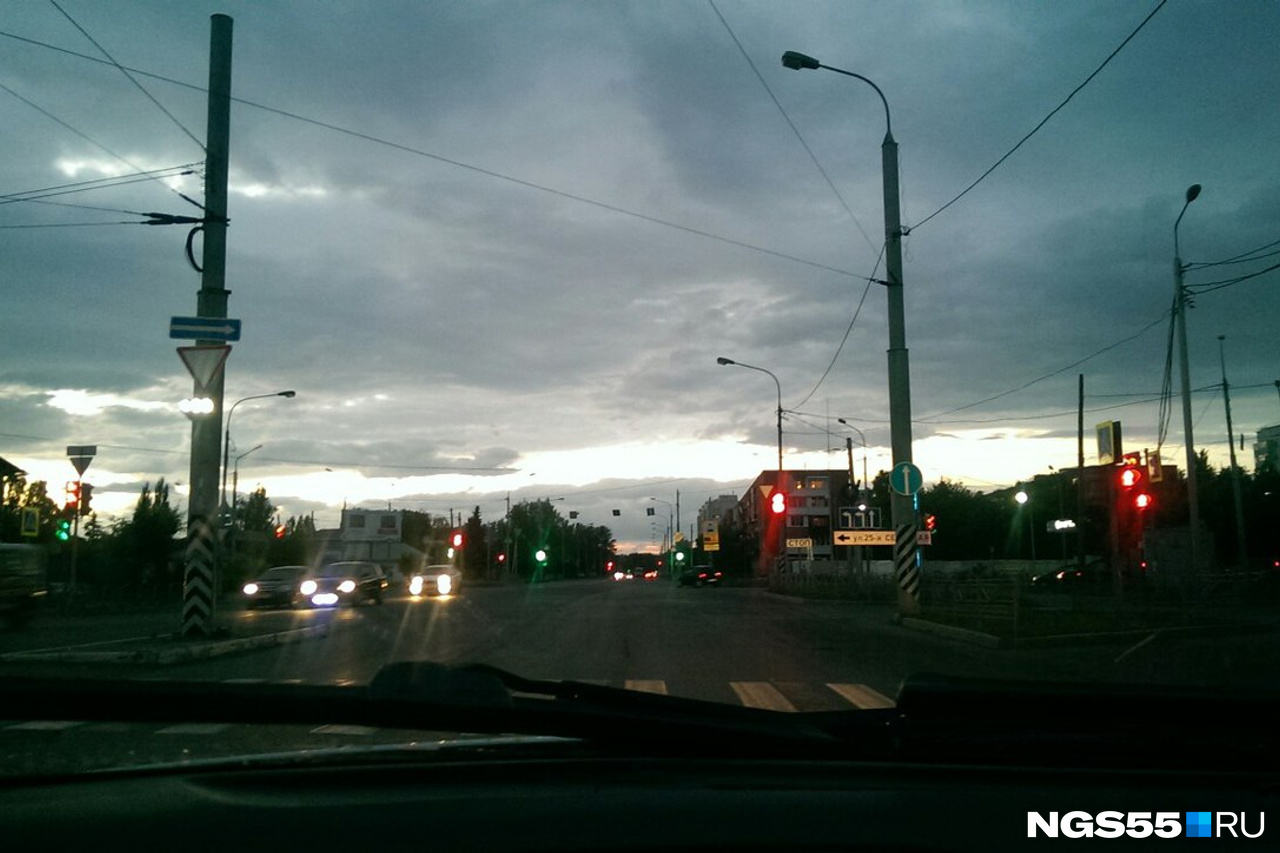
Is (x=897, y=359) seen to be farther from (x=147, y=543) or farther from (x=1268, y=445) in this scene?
(x=1268, y=445)

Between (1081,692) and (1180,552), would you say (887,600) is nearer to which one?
(1180,552)

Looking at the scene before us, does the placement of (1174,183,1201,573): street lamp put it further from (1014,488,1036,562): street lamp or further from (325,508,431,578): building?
(325,508,431,578): building

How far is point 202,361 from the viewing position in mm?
14500

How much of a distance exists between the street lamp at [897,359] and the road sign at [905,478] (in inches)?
9.9

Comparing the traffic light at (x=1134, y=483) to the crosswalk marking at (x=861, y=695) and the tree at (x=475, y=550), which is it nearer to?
the crosswalk marking at (x=861, y=695)

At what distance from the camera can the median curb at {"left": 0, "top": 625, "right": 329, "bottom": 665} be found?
13.1 meters

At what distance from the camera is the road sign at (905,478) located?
21766mm

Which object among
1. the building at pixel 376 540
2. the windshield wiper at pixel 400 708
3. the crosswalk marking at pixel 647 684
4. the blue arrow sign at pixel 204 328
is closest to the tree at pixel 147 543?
the blue arrow sign at pixel 204 328

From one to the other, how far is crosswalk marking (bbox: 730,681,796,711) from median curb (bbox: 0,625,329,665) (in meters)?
7.53

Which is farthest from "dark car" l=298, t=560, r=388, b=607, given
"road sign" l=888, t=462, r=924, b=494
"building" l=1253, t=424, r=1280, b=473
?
"building" l=1253, t=424, r=1280, b=473

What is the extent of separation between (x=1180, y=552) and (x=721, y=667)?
79.6 feet

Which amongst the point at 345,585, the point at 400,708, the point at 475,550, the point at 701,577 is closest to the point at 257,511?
the point at 475,550

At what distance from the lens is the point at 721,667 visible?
13.0m

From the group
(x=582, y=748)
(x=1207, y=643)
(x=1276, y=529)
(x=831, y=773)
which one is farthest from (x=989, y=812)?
(x=1276, y=529)
